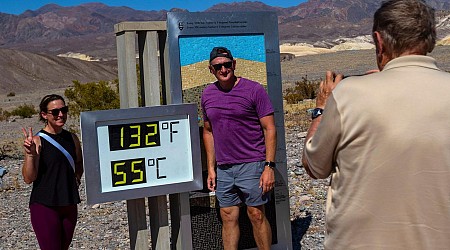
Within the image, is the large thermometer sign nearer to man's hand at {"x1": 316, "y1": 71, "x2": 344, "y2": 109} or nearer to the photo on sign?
the photo on sign

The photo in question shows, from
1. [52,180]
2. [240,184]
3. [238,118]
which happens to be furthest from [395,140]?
[52,180]

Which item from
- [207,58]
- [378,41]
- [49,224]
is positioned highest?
[207,58]

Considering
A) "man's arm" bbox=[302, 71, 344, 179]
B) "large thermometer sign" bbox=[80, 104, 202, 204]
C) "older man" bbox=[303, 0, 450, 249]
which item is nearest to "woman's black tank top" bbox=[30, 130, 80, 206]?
"large thermometer sign" bbox=[80, 104, 202, 204]

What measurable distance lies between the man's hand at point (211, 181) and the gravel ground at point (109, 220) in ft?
5.46

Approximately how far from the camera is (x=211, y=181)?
5.19 m

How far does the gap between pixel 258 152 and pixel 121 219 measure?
3.64 m

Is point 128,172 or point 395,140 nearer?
point 395,140

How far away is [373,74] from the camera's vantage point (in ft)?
8.25

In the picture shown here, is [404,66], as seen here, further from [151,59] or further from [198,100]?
[198,100]

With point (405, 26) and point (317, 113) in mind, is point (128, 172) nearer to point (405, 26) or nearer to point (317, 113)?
point (317, 113)

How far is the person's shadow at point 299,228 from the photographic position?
6.59 m

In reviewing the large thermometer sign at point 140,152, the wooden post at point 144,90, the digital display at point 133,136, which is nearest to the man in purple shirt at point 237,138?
the large thermometer sign at point 140,152

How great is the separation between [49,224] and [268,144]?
5.32 ft

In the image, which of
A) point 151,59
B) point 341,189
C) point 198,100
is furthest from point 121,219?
point 341,189
